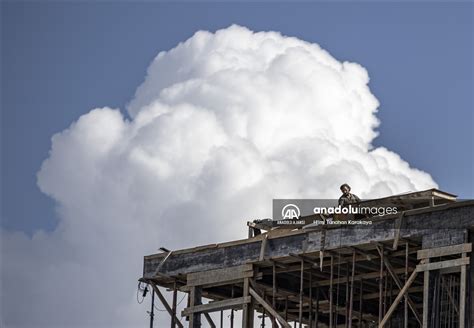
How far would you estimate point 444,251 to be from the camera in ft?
147

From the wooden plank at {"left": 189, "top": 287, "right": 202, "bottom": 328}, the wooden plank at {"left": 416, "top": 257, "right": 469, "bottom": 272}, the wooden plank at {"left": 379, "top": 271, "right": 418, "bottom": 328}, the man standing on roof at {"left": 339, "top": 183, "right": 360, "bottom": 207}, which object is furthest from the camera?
the wooden plank at {"left": 189, "top": 287, "right": 202, "bottom": 328}

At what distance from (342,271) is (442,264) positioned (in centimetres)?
605

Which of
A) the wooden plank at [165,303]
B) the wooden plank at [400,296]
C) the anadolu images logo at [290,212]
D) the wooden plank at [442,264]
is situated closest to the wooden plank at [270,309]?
the anadolu images logo at [290,212]

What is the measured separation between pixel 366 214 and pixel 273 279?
417cm

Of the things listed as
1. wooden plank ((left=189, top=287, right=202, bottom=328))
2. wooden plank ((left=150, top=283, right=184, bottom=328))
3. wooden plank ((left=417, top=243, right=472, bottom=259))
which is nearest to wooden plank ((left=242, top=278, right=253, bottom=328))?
wooden plank ((left=189, top=287, right=202, bottom=328))

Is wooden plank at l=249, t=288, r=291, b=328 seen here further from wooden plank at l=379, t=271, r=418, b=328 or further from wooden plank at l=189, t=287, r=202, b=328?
wooden plank at l=379, t=271, r=418, b=328

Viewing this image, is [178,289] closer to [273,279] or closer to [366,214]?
[273,279]

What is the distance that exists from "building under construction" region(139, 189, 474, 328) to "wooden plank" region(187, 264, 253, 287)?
0.11 feet

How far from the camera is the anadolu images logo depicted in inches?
2008

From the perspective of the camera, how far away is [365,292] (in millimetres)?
52969

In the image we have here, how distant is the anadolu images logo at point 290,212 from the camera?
51000 millimetres

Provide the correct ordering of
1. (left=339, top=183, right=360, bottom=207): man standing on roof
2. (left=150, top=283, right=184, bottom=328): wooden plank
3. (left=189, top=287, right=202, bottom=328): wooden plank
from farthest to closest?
(left=150, top=283, right=184, bottom=328): wooden plank
(left=189, top=287, right=202, bottom=328): wooden plank
(left=339, top=183, right=360, bottom=207): man standing on roof

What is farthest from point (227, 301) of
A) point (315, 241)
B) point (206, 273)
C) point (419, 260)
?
point (419, 260)

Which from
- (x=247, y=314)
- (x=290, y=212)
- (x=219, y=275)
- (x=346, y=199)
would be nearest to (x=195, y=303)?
(x=219, y=275)
